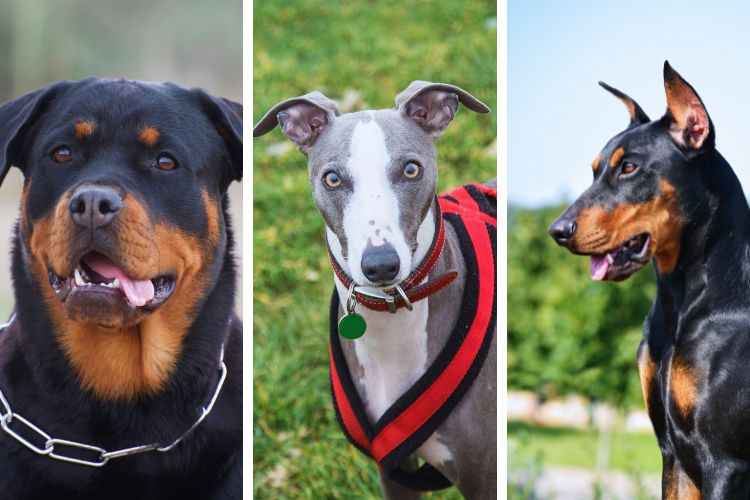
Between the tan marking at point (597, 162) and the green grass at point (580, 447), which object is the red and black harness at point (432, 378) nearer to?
the tan marking at point (597, 162)

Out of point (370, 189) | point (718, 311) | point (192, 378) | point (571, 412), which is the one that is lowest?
point (571, 412)

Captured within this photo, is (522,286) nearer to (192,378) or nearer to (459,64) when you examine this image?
(459,64)

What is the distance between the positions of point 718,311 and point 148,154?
4.41 feet

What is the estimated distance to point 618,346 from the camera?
9.85 feet

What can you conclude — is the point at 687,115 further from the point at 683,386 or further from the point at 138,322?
the point at 138,322

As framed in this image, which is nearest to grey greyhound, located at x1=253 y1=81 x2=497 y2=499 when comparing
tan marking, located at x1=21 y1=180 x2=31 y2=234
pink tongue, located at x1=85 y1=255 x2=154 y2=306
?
pink tongue, located at x1=85 y1=255 x2=154 y2=306

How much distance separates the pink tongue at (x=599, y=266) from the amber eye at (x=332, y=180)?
2.06 feet

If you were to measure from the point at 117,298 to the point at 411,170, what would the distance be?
75cm

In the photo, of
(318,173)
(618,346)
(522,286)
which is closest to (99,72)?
(318,173)

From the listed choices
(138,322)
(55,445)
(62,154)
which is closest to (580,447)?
(138,322)

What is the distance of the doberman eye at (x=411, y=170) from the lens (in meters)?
2.23

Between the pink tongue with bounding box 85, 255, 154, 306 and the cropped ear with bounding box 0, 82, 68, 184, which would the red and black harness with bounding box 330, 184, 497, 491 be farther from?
the cropped ear with bounding box 0, 82, 68, 184

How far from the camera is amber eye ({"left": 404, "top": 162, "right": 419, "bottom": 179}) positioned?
2.23 meters

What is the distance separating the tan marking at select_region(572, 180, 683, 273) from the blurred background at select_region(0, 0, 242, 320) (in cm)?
139
